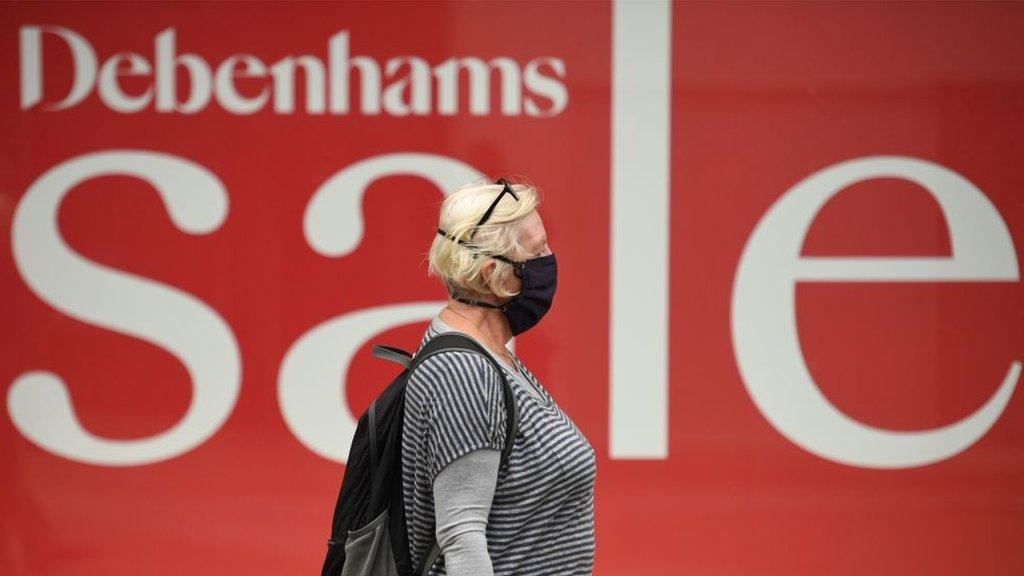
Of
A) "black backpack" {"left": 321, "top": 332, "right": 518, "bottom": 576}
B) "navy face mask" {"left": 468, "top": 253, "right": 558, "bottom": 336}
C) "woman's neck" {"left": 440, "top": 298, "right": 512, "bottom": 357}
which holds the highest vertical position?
"navy face mask" {"left": 468, "top": 253, "right": 558, "bottom": 336}

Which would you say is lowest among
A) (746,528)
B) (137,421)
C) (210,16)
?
(746,528)

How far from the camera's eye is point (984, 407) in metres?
3.09

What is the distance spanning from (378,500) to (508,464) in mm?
214

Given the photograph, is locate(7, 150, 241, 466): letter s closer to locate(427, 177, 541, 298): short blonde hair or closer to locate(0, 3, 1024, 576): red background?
locate(0, 3, 1024, 576): red background

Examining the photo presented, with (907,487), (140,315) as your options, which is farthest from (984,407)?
(140,315)

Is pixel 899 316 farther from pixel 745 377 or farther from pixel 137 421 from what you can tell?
pixel 137 421

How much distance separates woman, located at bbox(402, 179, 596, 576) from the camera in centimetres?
146

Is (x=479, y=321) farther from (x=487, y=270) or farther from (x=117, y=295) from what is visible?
(x=117, y=295)

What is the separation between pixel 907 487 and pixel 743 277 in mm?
734

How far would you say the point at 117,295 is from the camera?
3.00 metres

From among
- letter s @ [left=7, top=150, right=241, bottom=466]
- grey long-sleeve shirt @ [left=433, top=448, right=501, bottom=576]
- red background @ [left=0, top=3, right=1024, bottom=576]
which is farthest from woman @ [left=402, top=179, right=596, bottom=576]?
letter s @ [left=7, top=150, right=241, bottom=466]

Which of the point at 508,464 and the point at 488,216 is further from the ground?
the point at 488,216

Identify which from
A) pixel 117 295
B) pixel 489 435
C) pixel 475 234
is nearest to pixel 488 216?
pixel 475 234

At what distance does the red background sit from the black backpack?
1401 mm
